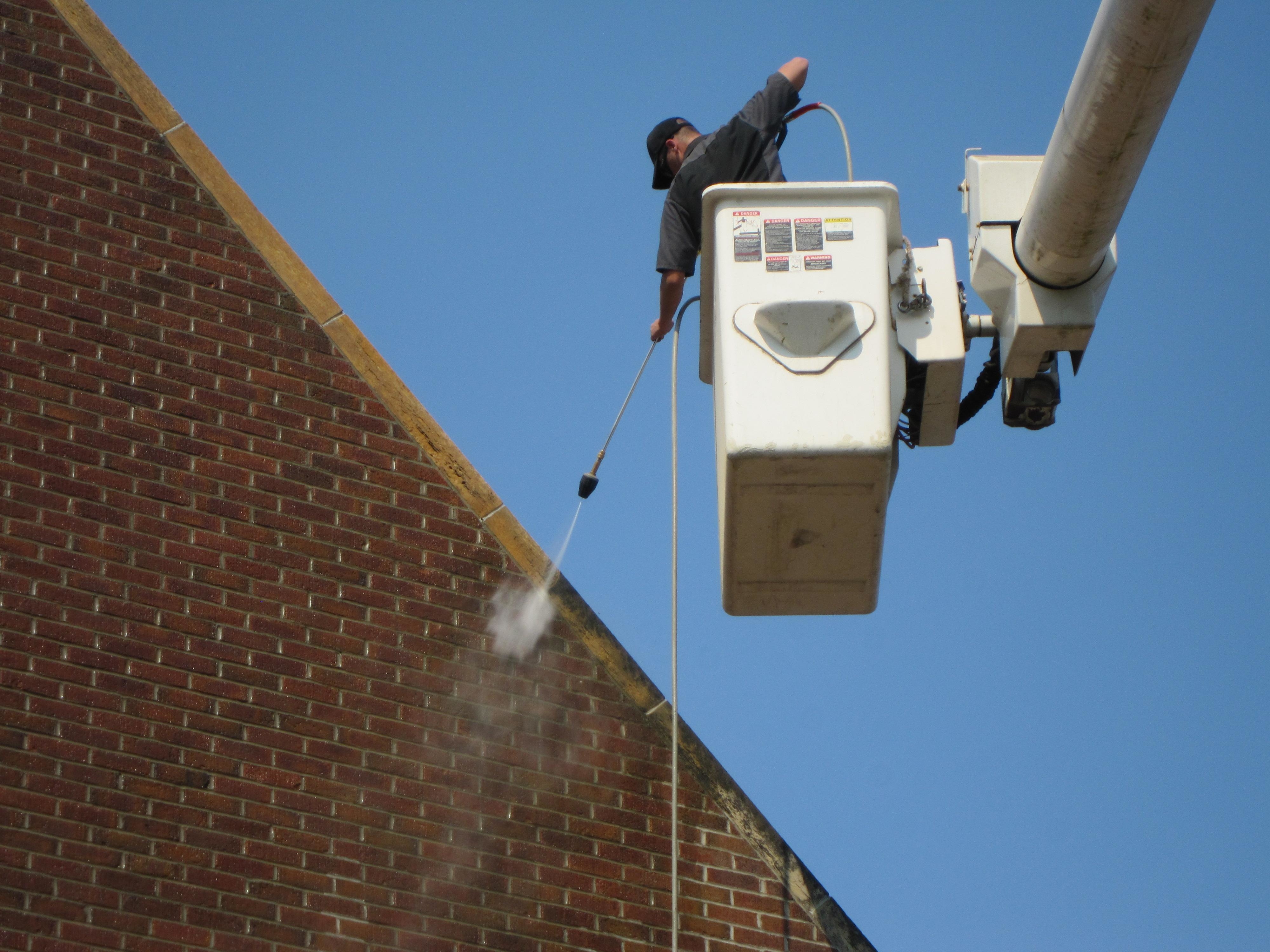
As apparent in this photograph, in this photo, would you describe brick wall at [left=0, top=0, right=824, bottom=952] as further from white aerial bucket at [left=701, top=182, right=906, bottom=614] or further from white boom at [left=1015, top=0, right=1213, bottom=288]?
white boom at [left=1015, top=0, right=1213, bottom=288]

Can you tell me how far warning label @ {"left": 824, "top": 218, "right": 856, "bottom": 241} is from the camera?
161 inches

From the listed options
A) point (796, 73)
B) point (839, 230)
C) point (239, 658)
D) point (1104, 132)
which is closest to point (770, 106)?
point (796, 73)

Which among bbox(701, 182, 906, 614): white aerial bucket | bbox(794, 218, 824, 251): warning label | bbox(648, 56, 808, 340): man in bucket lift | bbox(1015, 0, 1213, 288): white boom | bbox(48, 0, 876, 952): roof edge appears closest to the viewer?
bbox(1015, 0, 1213, 288): white boom

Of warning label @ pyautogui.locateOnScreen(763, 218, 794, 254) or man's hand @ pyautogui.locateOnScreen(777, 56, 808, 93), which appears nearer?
warning label @ pyautogui.locateOnScreen(763, 218, 794, 254)

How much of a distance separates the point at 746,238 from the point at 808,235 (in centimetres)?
16

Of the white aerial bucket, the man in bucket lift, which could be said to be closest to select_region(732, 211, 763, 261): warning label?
the white aerial bucket

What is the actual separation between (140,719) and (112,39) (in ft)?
10.5

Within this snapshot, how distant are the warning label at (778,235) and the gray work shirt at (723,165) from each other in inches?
49.5

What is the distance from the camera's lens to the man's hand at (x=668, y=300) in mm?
5699

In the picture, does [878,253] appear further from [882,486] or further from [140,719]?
[140,719]

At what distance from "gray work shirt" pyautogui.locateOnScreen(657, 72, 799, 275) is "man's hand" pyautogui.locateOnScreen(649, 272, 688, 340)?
0.04m

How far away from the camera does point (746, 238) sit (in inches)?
162

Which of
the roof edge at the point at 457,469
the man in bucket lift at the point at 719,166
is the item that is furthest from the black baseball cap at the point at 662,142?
the roof edge at the point at 457,469

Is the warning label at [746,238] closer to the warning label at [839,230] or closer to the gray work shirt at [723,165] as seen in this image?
the warning label at [839,230]
